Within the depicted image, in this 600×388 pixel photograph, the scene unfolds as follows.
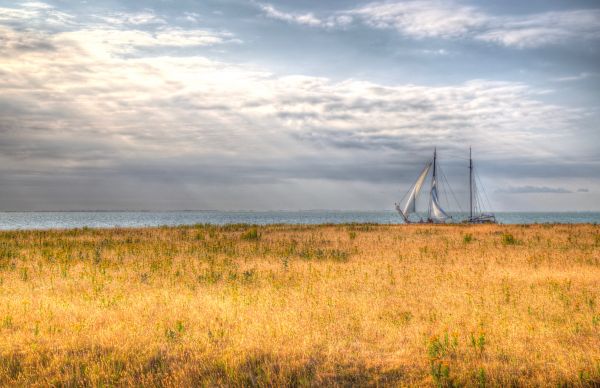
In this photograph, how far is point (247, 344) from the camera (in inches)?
351

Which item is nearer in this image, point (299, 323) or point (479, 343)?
point (479, 343)

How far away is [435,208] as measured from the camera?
82.0m

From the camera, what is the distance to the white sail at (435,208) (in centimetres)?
8131

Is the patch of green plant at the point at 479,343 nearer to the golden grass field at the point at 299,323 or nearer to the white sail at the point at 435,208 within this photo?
the golden grass field at the point at 299,323

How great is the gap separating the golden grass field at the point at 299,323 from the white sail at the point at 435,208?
60.8 metres

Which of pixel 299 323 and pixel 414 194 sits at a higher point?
pixel 414 194

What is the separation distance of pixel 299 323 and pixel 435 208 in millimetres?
74991

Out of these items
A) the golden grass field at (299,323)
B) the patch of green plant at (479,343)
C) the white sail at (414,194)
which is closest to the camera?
the golden grass field at (299,323)

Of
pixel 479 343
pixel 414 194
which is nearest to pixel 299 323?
pixel 479 343

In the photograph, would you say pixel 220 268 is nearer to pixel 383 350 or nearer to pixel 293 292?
pixel 293 292

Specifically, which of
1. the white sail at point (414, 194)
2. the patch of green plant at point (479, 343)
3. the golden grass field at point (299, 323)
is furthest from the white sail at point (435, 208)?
the patch of green plant at point (479, 343)

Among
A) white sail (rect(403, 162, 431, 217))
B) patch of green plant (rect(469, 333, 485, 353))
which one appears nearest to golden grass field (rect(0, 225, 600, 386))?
patch of green plant (rect(469, 333, 485, 353))

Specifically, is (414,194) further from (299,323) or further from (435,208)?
(299,323)

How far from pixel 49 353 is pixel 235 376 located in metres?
3.46
